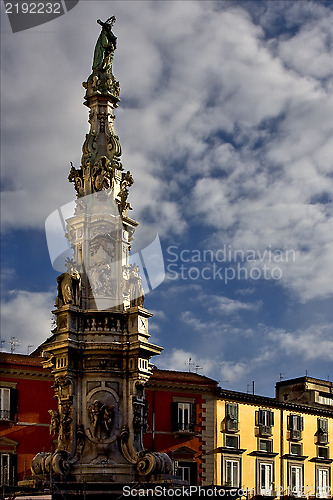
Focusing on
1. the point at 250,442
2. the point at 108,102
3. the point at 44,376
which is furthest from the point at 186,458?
the point at 108,102

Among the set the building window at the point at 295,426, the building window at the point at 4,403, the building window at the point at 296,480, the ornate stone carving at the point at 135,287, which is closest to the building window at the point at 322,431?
the building window at the point at 295,426

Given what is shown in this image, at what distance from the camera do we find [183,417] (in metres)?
48.0

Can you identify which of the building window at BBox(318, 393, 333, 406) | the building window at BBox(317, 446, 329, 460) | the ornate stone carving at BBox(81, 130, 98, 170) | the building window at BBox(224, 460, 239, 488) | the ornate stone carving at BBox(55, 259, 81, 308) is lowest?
the building window at BBox(224, 460, 239, 488)

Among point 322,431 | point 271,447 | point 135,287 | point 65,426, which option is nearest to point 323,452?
point 322,431

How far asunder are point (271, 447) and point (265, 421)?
1.78 metres

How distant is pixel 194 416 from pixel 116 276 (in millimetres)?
20957

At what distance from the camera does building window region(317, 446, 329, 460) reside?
5662 cm

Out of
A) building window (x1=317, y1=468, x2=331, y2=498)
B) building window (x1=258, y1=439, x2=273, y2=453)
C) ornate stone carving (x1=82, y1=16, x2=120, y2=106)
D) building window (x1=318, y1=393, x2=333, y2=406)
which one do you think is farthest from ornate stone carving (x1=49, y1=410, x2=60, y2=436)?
building window (x1=318, y1=393, x2=333, y2=406)

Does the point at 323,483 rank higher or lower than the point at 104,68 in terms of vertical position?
lower

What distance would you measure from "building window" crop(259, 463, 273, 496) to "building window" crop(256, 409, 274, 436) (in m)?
2.06

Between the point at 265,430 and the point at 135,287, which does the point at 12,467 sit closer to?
the point at 135,287

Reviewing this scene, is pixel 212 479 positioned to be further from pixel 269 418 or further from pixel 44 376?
pixel 44 376

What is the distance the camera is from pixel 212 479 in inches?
1879

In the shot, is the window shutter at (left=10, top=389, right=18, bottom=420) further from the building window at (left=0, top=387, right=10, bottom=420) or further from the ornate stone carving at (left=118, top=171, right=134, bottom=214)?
the ornate stone carving at (left=118, top=171, right=134, bottom=214)
